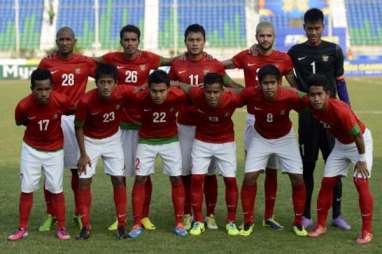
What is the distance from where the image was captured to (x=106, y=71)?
20.0 ft

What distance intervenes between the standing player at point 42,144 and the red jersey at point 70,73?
0.36 metres

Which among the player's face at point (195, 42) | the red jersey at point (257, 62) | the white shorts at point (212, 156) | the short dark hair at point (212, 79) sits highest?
the player's face at point (195, 42)

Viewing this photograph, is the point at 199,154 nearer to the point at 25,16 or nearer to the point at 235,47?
the point at 235,47

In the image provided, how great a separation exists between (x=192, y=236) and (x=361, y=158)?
1.91 metres

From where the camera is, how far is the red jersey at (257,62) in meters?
6.68

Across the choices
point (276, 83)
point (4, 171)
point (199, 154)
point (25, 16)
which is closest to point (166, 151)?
point (199, 154)

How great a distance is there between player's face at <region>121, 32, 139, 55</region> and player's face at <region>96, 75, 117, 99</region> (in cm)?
64

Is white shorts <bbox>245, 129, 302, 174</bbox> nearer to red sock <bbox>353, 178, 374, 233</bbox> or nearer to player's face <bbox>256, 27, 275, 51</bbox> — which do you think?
red sock <bbox>353, 178, 374, 233</bbox>

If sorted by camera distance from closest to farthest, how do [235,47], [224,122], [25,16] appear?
1. [224,122]
2. [235,47]
3. [25,16]

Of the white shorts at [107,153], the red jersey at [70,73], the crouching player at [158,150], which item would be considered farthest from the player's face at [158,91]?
the red jersey at [70,73]

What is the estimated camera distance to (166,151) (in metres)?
6.54

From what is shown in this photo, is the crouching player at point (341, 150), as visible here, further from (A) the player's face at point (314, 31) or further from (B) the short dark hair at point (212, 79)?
(B) the short dark hair at point (212, 79)

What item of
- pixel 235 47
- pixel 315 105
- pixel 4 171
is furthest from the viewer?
A: pixel 235 47

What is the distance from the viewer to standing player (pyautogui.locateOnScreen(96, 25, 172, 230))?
6648mm
